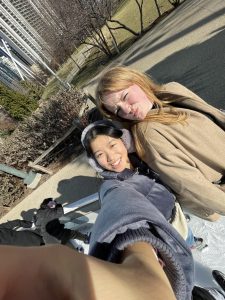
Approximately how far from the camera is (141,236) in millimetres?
1224

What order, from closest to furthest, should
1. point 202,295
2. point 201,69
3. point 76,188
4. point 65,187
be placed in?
point 202,295 < point 76,188 < point 65,187 < point 201,69

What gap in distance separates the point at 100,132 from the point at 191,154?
1.64 feet

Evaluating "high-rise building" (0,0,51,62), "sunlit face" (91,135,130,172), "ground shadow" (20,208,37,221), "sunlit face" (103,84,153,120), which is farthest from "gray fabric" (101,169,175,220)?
"high-rise building" (0,0,51,62)

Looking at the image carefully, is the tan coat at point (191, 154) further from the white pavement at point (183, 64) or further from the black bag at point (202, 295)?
the white pavement at point (183, 64)

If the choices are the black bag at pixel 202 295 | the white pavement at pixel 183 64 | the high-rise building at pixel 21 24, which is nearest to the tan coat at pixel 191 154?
the black bag at pixel 202 295

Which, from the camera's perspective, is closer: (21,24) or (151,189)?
(151,189)

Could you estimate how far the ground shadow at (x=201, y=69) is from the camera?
668 centimetres

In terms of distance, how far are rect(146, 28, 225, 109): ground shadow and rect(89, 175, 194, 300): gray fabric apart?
4.88m

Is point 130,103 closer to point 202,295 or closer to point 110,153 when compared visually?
point 110,153

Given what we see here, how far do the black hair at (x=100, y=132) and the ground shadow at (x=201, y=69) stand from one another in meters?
4.21

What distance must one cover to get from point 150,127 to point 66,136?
20.9 ft

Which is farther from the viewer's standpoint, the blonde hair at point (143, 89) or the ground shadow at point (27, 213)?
the ground shadow at point (27, 213)

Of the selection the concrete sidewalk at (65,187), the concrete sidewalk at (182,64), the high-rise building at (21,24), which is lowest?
the high-rise building at (21,24)

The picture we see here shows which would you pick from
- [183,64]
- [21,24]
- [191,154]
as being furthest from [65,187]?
[21,24]
